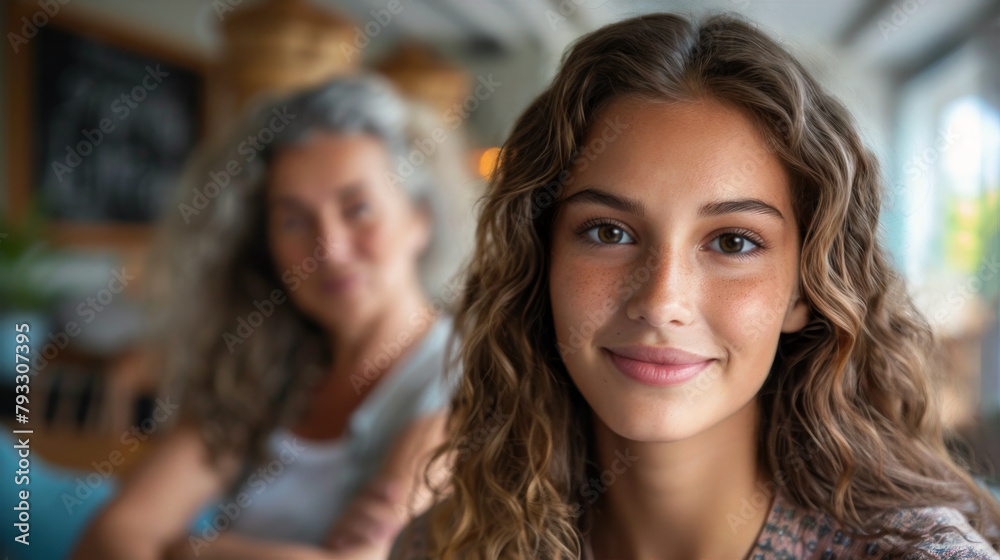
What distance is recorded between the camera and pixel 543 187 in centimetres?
89

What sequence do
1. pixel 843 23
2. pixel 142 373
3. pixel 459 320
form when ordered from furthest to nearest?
pixel 142 373, pixel 843 23, pixel 459 320

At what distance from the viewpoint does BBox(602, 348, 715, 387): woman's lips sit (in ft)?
2.58

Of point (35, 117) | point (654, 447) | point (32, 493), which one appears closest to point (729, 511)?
point (654, 447)

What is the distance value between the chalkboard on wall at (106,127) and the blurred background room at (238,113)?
1 centimetres

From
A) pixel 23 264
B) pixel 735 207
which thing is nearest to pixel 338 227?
pixel 735 207

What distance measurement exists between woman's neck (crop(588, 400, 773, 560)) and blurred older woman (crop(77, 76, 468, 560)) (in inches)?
23.7

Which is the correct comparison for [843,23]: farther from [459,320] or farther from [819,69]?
[459,320]

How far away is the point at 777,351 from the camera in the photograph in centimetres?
91

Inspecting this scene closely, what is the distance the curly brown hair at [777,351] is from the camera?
2.65 feet

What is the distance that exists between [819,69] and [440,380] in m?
0.93

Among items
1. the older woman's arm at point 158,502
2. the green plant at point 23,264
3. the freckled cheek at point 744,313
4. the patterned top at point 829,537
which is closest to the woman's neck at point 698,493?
the patterned top at point 829,537

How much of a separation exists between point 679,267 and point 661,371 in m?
0.11

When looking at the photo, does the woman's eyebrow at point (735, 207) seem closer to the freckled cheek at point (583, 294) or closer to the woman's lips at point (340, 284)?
the freckled cheek at point (583, 294)

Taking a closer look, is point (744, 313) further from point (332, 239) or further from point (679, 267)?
point (332, 239)
